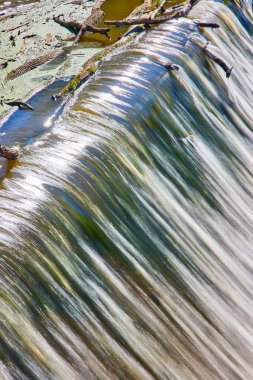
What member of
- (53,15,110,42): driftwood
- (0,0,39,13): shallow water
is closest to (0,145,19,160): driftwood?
(53,15,110,42): driftwood

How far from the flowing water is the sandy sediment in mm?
1633

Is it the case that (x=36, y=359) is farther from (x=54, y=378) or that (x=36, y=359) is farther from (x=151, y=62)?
(x=151, y=62)

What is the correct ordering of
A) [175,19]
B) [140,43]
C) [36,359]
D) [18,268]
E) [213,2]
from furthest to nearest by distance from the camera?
[213,2]
[175,19]
[140,43]
[18,268]
[36,359]

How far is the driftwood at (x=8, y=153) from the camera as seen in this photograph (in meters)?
5.95

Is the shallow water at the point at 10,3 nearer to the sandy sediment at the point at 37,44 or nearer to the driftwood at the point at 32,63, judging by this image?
the sandy sediment at the point at 37,44

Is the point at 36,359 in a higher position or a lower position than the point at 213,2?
lower

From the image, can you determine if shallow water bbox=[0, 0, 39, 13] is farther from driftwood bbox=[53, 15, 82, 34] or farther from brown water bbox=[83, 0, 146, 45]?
brown water bbox=[83, 0, 146, 45]

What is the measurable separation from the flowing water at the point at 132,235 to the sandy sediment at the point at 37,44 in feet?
5.36

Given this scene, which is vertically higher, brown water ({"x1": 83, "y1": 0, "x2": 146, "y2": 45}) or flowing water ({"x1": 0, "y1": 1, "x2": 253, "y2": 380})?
brown water ({"x1": 83, "y1": 0, "x2": 146, "y2": 45})

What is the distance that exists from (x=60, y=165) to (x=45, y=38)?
723 centimetres

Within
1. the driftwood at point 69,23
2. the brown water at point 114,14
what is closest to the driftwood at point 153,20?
the brown water at point 114,14

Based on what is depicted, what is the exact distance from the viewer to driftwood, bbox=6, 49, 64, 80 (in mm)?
10125

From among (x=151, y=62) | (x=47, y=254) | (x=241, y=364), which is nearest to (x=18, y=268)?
(x=47, y=254)

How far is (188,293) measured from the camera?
5961 millimetres
